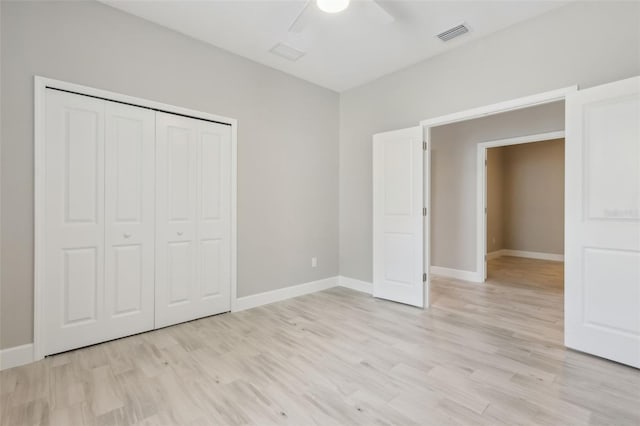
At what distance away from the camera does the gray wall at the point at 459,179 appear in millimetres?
4629

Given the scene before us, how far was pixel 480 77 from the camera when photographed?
3.18m

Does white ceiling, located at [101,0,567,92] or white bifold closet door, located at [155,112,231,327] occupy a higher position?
white ceiling, located at [101,0,567,92]

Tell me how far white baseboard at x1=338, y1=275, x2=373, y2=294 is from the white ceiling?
2.92m

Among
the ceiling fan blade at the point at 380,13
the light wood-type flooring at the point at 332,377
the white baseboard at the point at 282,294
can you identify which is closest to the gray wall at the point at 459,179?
the light wood-type flooring at the point at 332,377

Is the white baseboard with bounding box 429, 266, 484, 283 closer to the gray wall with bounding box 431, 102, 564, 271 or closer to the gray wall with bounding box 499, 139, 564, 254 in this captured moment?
the gray wall with bounding box 431, 102, 564, 271

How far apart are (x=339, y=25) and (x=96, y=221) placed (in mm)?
2873

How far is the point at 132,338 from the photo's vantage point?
2.78 metres

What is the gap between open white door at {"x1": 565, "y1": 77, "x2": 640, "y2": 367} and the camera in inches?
87.7

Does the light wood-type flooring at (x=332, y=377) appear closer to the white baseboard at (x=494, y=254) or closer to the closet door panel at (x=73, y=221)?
the closet door panel at (x=73, y=221)

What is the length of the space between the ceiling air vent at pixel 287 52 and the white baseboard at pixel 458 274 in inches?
162

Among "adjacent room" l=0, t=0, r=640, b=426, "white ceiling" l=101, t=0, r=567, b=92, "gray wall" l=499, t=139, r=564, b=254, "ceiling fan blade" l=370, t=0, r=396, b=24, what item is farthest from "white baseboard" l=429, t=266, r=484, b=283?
"ceiling fan blade" l=370, t=0, r=396, b=24

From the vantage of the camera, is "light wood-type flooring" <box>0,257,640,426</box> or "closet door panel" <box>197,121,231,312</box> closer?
"light wood-type flooring" <box>0,257,640,426</box>

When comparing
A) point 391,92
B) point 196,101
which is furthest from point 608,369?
point 196,101

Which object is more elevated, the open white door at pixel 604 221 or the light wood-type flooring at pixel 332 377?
the open white door at pixel 604 221
